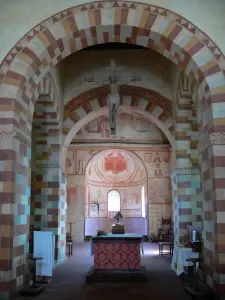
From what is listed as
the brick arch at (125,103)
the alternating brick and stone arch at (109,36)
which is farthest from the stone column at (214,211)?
the brick arch at (125,103)

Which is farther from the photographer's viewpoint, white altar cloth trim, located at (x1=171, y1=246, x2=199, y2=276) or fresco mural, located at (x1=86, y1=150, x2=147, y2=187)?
fresco mural, located at (x1=86, y1=150, x2=147, y2=187)

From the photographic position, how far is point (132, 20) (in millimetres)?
6566

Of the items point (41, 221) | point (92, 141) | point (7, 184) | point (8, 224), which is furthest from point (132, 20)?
point (92, 141)

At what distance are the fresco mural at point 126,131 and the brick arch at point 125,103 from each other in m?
5.48

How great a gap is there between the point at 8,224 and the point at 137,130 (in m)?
11.8

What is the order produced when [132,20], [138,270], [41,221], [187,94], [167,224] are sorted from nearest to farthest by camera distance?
[132,20], [138,270], [187,94], [41,221], [167,224]

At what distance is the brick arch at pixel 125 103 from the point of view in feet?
36.0

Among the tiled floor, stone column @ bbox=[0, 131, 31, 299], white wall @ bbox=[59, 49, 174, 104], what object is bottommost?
the tiled floor

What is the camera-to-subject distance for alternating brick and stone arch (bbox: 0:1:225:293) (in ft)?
19.6

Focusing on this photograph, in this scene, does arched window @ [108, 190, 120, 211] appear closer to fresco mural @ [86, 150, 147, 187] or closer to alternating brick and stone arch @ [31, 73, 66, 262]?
fresco mural @ [86, 150, 147, 187]

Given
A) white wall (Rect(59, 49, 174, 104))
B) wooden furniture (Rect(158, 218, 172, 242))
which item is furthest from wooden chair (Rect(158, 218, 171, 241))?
white wall (Rect(59, 49, 174, 104))

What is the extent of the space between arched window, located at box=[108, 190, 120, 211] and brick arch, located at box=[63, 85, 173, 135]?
304 inches

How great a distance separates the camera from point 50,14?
6.49m

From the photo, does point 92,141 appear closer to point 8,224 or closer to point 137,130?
point 137,130
